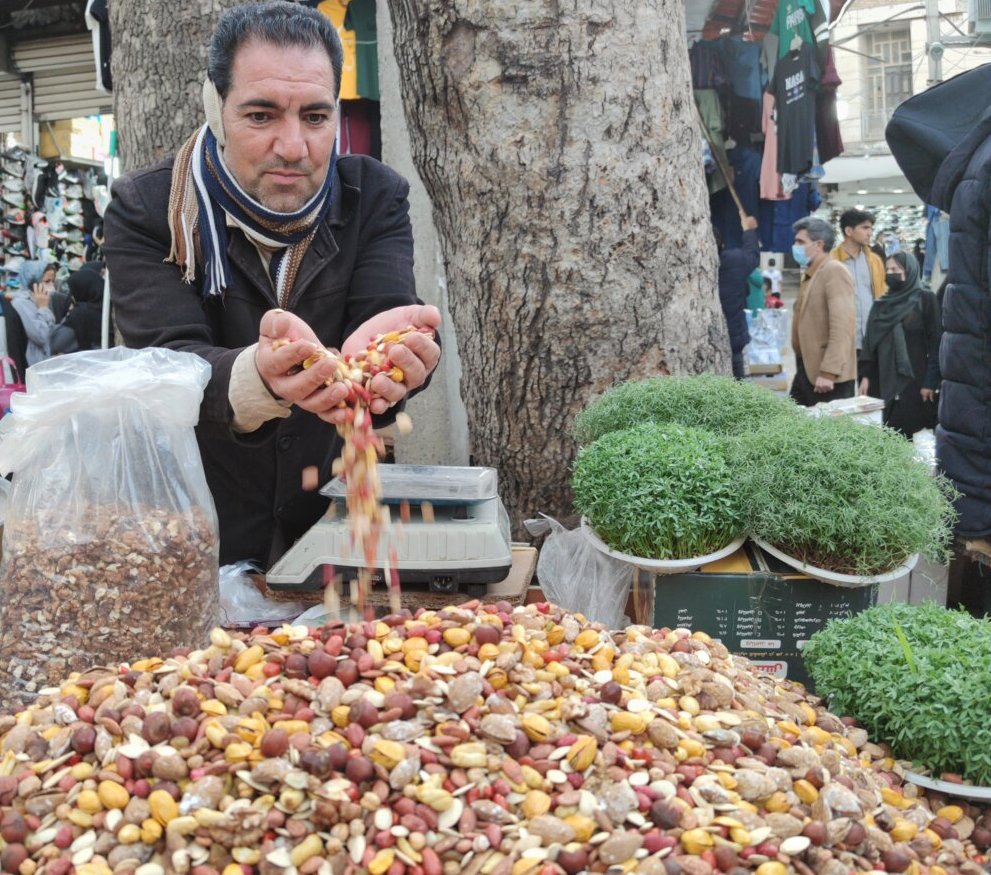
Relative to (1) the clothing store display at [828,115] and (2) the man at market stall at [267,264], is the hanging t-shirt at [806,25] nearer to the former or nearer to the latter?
(1) the clothing store display at [828,115]

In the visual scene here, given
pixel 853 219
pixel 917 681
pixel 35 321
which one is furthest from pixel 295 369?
pixel 35 321

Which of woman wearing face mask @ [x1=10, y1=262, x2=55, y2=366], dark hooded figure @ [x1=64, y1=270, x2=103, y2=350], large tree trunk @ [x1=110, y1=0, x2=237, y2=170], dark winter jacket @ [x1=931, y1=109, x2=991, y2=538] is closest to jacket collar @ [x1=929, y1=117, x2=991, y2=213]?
dark winter jacket @ [x1=931, y1=109, x2=991, y2=538]

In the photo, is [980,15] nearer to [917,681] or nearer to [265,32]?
[265,32]

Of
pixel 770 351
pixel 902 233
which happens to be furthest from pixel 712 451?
pixel 902 233

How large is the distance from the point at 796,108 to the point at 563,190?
321cm

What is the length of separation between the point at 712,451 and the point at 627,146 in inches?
48.4

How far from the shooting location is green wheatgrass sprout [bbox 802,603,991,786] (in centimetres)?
154

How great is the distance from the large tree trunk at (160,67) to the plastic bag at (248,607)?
6.49 ft

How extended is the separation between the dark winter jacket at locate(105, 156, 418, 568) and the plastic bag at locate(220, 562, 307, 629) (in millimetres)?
189

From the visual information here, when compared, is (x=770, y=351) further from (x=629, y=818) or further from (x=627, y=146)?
(x=629, y=818)

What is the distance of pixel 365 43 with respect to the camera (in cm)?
484

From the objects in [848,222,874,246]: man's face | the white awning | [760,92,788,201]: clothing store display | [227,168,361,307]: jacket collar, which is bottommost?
[227,168,361,307]: jacket collar

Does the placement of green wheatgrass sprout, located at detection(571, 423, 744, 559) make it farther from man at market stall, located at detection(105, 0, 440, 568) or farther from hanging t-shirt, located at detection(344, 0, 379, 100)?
hanging t-shirt, located at detection(344, 0, 379, 100)

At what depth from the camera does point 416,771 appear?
121 cm
